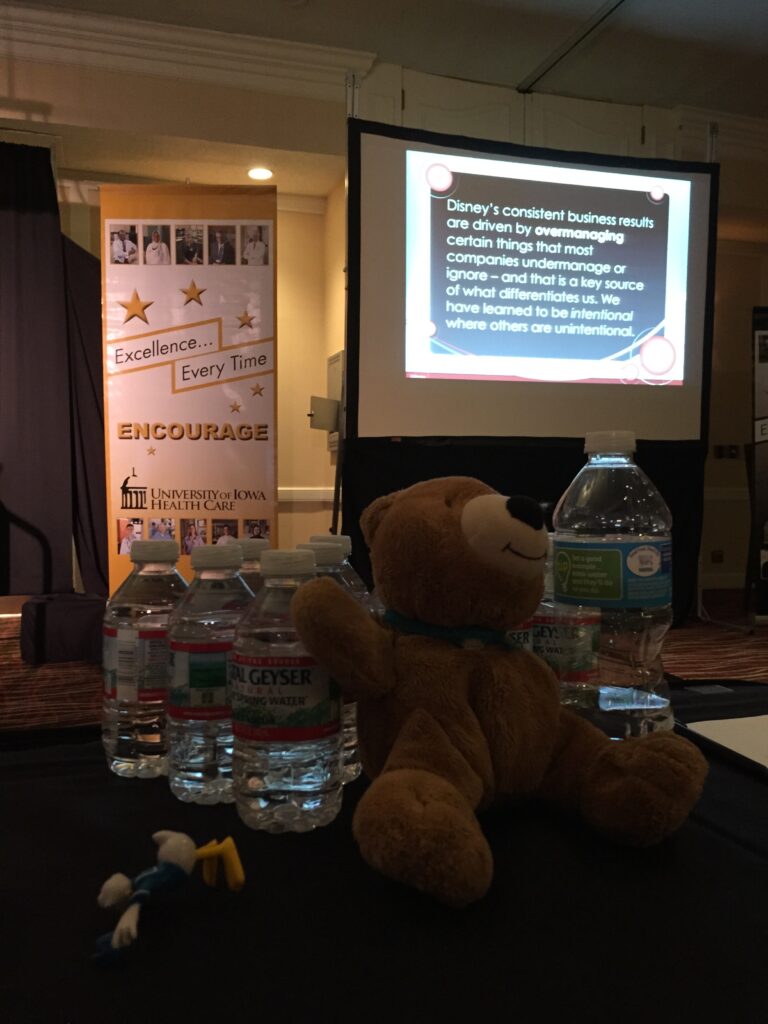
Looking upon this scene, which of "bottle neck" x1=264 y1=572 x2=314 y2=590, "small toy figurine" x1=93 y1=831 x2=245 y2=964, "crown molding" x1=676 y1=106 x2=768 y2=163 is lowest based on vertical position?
"small toy figurine" x1=93 y1=831 x2=245 y2=964

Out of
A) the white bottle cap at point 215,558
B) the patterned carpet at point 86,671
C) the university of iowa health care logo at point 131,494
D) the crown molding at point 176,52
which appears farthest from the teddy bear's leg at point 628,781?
the crown molding at point 176,52

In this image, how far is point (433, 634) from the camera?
637 mm

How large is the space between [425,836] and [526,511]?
0.26 m

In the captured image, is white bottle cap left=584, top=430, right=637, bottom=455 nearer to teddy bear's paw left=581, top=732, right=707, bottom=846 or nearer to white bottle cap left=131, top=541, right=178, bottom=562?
teddy bear's paw left=581, top=732, right=707, bottom=846

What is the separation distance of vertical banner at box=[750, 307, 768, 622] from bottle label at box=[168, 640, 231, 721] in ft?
12.0

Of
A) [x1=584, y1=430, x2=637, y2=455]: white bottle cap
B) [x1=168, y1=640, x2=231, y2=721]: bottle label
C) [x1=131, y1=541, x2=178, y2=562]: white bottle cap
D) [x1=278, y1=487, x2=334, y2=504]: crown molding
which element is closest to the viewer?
[x1=168, y1=640, x2=231, y2=721]: bottle label

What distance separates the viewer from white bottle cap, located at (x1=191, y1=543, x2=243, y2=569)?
732 millimetres

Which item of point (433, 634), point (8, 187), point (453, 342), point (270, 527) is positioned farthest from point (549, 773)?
point (8, 187)

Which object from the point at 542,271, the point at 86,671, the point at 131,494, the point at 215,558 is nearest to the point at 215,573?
the point at 215,558

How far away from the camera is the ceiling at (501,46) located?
10.8 ft

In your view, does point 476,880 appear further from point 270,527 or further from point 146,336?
point 146,336

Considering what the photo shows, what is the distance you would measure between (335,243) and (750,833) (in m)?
4.29

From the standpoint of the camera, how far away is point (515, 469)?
324cm

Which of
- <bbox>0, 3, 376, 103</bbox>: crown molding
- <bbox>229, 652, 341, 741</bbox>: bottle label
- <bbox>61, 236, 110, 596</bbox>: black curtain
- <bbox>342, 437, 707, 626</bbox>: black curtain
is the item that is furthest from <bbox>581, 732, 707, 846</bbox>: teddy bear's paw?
<bbox>61, 236, 110, 596</bbox>: black curtain
